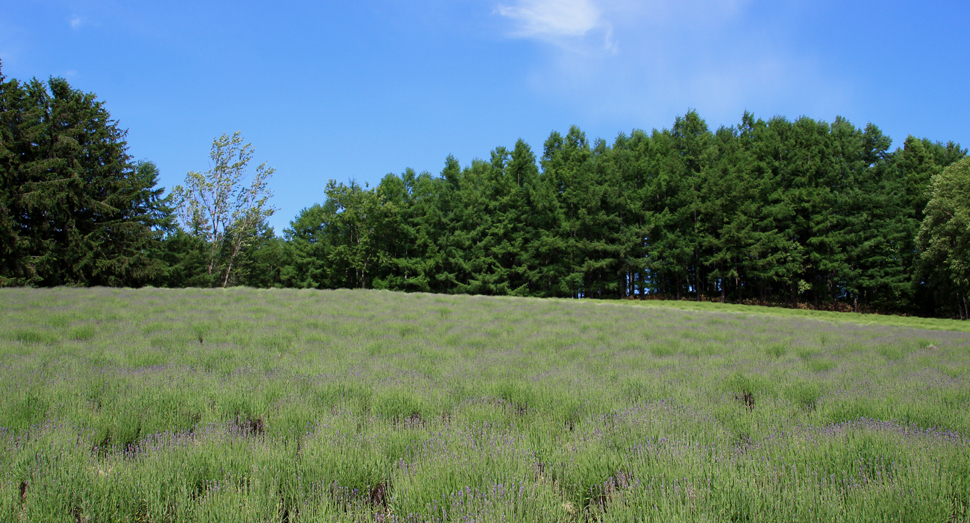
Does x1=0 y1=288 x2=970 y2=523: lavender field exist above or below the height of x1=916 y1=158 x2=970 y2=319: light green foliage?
below

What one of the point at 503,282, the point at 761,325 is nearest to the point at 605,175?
the point at 503,282

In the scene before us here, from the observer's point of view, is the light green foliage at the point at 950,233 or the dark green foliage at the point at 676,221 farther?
the dark green foliage at the point at 676,221

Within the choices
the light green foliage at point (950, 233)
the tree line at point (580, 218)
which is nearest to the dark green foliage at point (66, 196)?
the tree line at point (580, 218)

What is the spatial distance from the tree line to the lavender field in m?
31.8

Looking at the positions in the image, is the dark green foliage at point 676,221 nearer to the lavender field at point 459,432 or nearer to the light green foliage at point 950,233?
the light green foliage at point 950,233

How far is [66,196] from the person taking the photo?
30.5 metres

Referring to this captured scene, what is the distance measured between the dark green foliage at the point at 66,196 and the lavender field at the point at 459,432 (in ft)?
96.4

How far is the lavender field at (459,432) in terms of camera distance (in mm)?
2451

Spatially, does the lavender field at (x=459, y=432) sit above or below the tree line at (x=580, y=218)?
below

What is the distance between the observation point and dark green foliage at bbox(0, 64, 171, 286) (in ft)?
92.9

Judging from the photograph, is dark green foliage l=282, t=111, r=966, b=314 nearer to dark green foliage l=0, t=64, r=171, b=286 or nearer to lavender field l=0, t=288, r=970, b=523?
dark green foliage l=0, t=64, r=171, b=286

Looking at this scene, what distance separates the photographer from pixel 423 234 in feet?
150

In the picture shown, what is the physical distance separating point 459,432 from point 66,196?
40.6 m

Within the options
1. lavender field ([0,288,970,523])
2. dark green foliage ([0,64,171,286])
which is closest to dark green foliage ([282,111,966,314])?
dark green foliage ([0,64,171,286])
